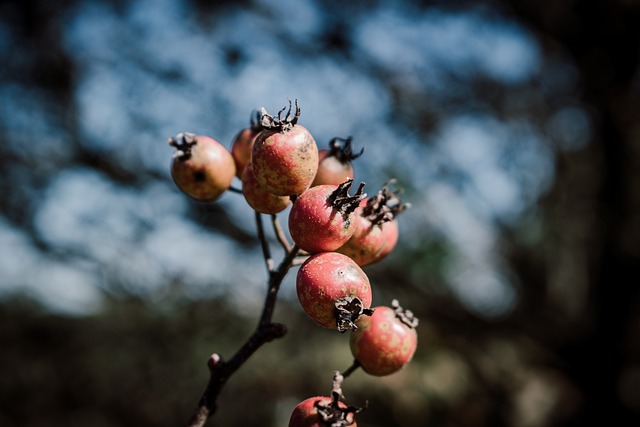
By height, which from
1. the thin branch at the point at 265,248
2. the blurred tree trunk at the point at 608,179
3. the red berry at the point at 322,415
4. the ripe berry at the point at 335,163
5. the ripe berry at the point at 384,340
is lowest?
the red berry at the point at 322,415

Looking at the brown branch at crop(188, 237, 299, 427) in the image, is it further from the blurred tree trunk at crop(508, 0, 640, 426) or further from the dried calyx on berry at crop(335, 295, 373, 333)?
the blurred tree trunk at crop(508, 0, 640, 426)

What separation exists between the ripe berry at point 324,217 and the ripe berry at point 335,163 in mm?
324

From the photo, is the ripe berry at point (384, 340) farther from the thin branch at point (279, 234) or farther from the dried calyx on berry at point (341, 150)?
the dried calyx on berry at point (341, 150)

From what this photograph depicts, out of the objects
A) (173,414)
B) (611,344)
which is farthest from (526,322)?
(173,414)

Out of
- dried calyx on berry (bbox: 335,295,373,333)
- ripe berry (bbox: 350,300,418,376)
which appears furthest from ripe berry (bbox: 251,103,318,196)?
ripe berry (bbox: 350,300,418,376)

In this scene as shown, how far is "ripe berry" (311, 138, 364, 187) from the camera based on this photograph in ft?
6.60

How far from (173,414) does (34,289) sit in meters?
3.73

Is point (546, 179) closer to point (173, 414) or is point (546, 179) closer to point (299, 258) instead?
point (173, 414)

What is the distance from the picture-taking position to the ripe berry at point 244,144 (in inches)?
86.7

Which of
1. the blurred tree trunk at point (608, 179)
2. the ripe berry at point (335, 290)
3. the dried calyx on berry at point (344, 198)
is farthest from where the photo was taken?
the blurred tree trunk at point (608, 179)

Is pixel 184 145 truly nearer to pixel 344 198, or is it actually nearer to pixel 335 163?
pixel 335 163

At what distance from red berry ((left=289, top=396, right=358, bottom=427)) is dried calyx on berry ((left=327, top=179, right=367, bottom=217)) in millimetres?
589

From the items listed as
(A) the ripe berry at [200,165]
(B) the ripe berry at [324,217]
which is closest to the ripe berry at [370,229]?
(B) the ripe berry at [324,217]

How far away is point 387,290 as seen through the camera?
9859mm
